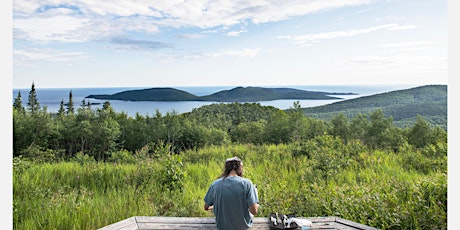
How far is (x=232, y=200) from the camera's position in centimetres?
288

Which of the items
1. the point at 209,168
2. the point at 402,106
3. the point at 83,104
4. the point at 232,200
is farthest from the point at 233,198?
the point at 402,106

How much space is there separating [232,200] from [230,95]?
10.9 m

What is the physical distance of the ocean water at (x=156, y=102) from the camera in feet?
35.3

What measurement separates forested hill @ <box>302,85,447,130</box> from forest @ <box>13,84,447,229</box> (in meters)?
0.55

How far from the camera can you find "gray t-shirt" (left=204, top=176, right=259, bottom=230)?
287 centimetres

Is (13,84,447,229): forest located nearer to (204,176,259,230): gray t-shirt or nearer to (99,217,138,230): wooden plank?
(99,217,138,230): wooden plank

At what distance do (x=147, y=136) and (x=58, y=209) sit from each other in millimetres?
6409

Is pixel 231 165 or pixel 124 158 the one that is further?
pixel 124 158

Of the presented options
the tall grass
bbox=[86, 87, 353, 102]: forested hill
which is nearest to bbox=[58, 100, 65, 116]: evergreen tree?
bbox=[86, 87, 353, 102]: forested hill

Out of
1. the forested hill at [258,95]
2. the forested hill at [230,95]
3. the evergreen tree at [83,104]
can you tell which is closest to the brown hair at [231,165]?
the evergreen tree at [83,104]

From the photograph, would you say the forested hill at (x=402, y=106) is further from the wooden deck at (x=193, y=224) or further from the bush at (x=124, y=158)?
the wooden deck at (x=193, y=224)

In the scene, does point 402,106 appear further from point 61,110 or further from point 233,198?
point 61,110

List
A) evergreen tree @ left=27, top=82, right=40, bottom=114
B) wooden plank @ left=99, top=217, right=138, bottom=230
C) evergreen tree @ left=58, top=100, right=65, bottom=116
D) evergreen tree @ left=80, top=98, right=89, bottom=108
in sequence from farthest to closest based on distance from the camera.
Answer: evergreen tree @ left=80, top=98, right=89, bottom=108
evergreen tree @ left=58, top=100, right=65, bottom=116
evergreen tree @ left=27, top=82, right=40, bottom=114
wooden plank @ left=99, top=217, right=138, bottom=230

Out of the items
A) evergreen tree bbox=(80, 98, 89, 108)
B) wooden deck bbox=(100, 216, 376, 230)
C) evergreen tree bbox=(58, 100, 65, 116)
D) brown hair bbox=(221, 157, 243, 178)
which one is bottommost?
wooden deck bbox=(100, 216, 376, 230)
